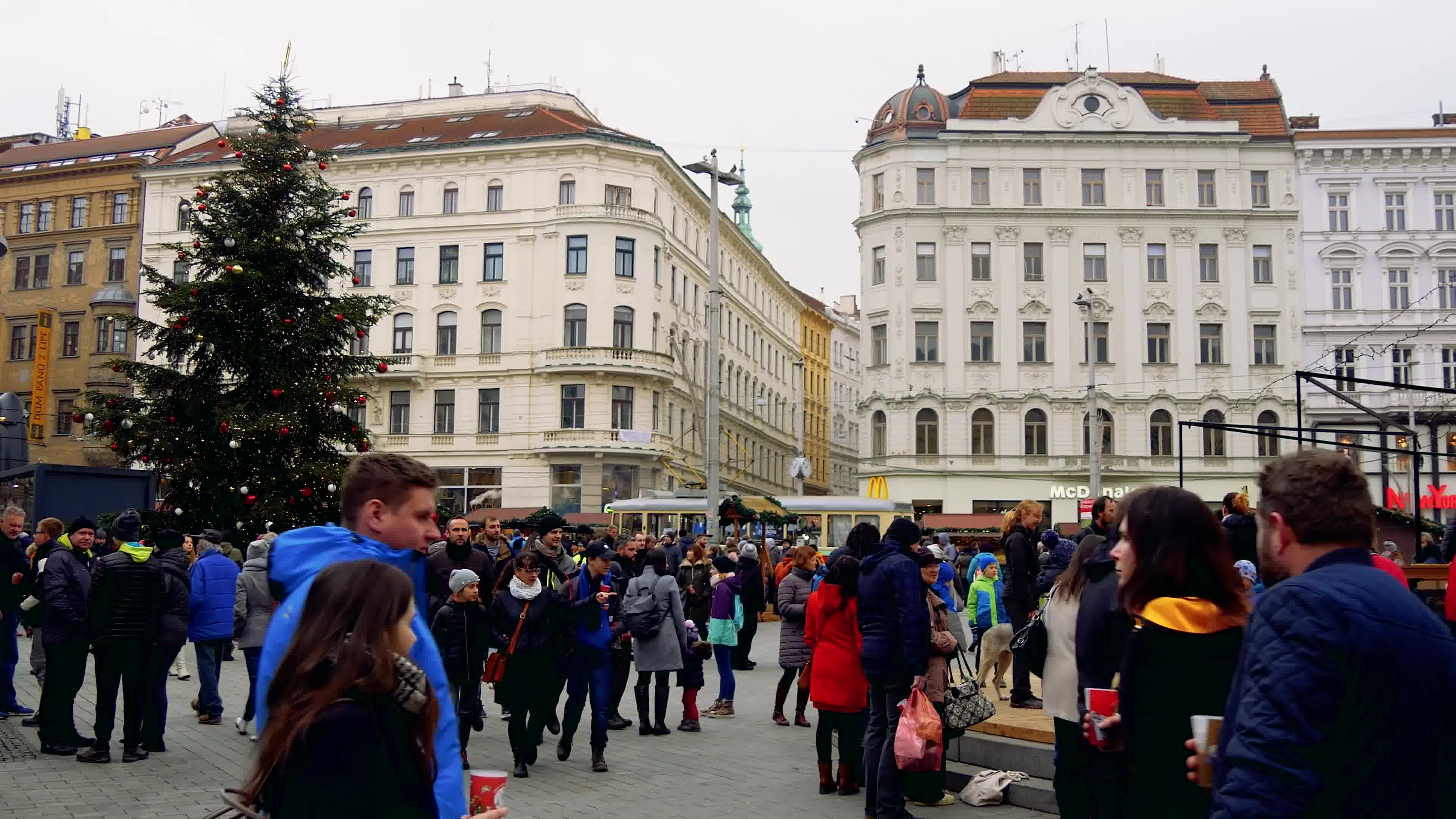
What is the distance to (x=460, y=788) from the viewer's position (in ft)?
11.1

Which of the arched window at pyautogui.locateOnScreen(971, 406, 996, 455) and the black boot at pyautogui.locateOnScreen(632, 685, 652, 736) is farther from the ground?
the arched window at pyautogui.locateOnScreen(971, 406, 996, 455)

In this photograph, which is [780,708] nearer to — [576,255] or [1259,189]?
[576,255]

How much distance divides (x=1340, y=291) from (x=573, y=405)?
104ft

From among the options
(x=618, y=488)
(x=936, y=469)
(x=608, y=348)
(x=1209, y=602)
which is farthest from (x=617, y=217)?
(x=1209, y=602)

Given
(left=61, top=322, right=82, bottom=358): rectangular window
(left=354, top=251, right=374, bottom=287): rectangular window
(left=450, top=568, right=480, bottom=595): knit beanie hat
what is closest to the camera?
(left=450, top=568, right=480, bottom=595): knit beanie hat

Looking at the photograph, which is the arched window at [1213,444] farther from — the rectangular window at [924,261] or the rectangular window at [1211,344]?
the rectangular window at [924,261]

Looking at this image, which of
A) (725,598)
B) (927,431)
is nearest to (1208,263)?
(927,431)

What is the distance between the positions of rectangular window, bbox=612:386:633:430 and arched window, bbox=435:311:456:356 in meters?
7.63

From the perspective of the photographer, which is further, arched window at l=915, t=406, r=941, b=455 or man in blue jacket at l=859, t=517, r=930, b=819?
arched window at l=915, t=406, r=941, b=455

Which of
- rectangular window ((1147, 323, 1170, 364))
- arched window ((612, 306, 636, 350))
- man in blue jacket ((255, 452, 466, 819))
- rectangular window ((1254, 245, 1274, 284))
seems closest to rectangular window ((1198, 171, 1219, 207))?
rectangular window ((1254, 245, 1274, 284))

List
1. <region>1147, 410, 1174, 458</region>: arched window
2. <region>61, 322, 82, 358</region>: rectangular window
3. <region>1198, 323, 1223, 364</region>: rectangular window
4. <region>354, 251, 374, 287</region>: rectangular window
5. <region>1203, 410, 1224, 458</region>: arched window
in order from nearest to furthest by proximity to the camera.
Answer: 1. <region>1203, 410, 1224, 458</region>: arched window
2. <region>1147, 410, 1174, 458</region>: arched window
3. <region>1198, 323, 1223, 364</region>: rectangular window
4. <region>354, 251, 374, 287</region>: rectangular window
5. <region>61, 322, 82, 358</region>: rectangular window

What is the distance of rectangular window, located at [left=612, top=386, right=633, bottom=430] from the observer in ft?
181

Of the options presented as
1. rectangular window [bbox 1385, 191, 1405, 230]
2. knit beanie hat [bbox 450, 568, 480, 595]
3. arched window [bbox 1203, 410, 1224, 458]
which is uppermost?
rectangular window [bbox 1385, 191, 1405, 230]

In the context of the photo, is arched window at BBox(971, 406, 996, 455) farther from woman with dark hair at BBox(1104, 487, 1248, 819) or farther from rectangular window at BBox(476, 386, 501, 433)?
woman with dark hair at BBox(1104, 487, 1248, 819)
